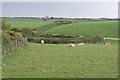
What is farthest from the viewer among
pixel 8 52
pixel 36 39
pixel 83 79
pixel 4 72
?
pixel 36 39

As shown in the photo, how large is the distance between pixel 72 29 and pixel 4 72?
49.4 m

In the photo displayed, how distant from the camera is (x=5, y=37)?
21.3 m

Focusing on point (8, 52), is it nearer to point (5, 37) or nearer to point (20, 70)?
point (5, 37)

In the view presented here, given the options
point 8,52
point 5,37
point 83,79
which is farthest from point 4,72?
point 5,37

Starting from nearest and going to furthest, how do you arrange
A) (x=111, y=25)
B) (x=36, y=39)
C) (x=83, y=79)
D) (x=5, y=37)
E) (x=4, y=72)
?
1. (x=83, y=79)
2. (x=4, y=72)
3. (x=5, y=37)
4. (x=36, y=39)
5. (x=111, y=25)

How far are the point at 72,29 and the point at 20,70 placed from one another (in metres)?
48.7

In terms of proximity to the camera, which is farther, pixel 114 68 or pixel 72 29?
pixel 72 29

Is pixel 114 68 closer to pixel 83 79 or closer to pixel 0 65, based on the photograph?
pixel 83 79

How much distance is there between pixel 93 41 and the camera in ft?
140

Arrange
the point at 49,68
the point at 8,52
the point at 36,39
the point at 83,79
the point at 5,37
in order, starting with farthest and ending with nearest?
the point at 36,39 → the point at 5,37 → the point at 8,52 → the point at 49,68 → the point at 83,79

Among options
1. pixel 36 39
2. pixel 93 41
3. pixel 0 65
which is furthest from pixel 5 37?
pixel 93 41

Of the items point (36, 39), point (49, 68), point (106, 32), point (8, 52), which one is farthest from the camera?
point (106, 32)

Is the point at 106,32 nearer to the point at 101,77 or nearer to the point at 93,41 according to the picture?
the point at 93,41

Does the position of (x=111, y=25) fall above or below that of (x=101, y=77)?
above
